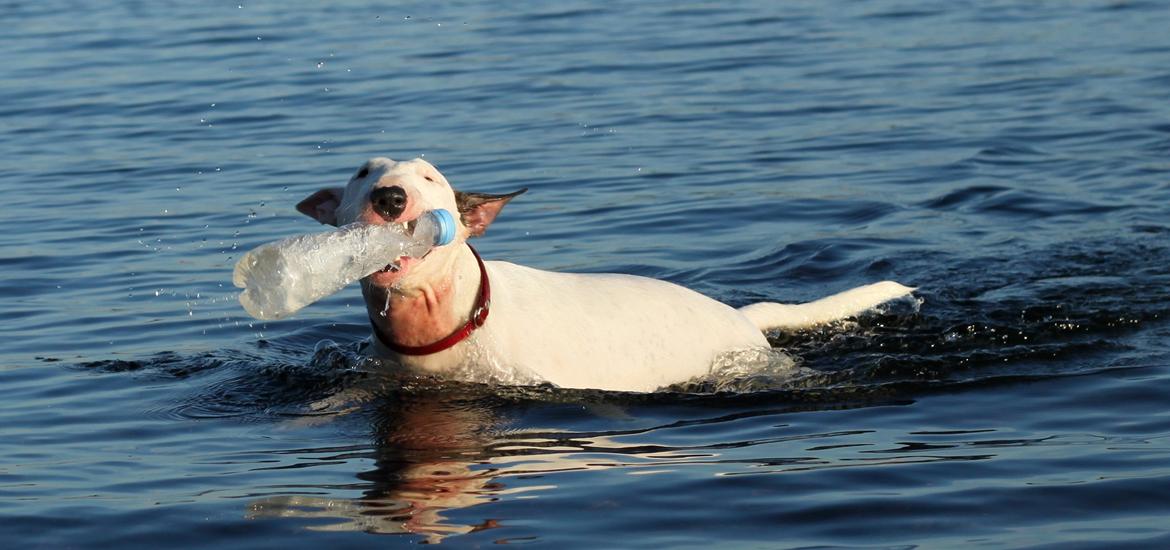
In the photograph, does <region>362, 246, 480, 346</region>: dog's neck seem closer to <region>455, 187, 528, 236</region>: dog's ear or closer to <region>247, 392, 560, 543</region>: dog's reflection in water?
<region>455, 187, 528, 236</region>: dog's ear

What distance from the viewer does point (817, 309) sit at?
888 cm

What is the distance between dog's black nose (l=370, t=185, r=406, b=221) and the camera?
6.96 metres

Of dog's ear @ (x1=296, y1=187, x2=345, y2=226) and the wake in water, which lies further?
the wake in water

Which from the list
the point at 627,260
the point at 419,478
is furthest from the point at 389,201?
the point at 627,260

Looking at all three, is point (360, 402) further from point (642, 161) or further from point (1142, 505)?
point (642, 161)

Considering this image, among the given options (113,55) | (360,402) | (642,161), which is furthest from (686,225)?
(113,55)

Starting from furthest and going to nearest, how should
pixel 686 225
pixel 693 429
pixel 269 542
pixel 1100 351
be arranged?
pixel 686 225 < pixel 1100 351 < pixel 693 429 < pixel 269 542

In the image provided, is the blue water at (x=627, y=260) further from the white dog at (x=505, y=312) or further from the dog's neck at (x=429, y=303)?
the dog's neck at (x=429, y=303)

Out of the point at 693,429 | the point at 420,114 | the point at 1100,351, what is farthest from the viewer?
the point at 420,114

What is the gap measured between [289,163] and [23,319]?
451 centimetres

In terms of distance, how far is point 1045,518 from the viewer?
233 inches

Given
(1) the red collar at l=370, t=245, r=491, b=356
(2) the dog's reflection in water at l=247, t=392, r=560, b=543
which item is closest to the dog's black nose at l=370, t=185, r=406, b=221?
(1) the red collar at l=370, t=245, r=491, b=356

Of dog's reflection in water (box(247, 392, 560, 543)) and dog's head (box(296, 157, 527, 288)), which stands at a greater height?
dog's head (box(296, 157, 527, 288))

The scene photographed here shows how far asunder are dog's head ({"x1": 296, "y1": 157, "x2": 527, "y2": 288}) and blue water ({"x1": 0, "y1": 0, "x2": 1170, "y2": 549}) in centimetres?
72
